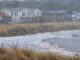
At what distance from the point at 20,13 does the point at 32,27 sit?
4.45ft

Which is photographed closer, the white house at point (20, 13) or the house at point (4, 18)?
the house at point (4, 18)

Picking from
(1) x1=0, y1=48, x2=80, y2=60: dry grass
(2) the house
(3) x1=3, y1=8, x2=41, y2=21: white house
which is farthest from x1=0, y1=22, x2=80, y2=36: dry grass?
(1) x1=0, y1=48, x2=80, y2=60: dry grass

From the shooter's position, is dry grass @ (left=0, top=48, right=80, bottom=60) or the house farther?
the house

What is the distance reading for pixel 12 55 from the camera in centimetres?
448

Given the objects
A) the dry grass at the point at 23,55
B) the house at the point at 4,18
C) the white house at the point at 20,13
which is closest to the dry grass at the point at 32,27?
the house at the point at 4,18

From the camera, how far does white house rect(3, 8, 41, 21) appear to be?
12.7 metres

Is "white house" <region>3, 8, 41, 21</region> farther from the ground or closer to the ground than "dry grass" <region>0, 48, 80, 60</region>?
closer to the ground

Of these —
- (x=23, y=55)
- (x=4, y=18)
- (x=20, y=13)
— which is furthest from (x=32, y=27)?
(x=23, y=55)

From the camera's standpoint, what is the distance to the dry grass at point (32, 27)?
1120 cm

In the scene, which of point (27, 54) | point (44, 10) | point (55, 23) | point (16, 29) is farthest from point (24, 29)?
point (27, 54)

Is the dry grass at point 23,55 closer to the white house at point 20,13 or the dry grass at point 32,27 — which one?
the dry grass at point 32,27

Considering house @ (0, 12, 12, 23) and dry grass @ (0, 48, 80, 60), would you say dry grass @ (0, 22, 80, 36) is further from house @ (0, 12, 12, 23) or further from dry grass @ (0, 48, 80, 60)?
dry grass @ (0, 48, 80, 60)

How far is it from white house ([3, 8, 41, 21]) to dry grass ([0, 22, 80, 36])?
0.43 metres

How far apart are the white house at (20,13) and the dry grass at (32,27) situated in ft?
1.42
